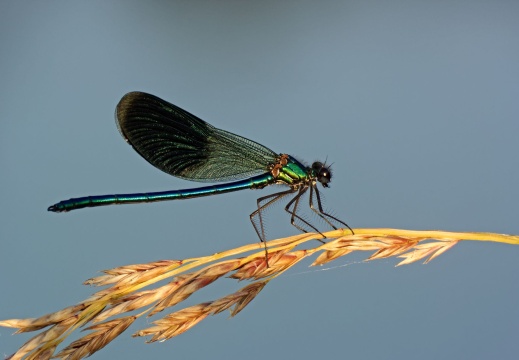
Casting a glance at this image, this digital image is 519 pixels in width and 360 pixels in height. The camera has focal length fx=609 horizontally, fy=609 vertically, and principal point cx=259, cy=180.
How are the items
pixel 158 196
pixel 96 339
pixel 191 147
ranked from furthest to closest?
pixel 191 147 → pixel 158 196 → pixel 96 339

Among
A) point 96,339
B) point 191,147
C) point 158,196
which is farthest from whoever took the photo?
point 191,147

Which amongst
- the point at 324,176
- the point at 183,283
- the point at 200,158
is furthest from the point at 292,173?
the point at 183,283

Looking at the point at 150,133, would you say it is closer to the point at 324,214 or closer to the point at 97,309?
the point at 324,214

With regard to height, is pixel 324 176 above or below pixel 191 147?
below

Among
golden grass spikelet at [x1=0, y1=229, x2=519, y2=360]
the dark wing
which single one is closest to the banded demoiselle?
the dark wing

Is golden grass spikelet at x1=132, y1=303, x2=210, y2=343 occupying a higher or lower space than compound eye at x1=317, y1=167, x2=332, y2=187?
lower

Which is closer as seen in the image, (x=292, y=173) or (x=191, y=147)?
(x=292, y=173)

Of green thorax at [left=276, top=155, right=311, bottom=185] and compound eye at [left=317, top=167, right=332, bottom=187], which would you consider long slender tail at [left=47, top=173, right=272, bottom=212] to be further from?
compound eye at [left=317, top=167, right=332, bottom=187]

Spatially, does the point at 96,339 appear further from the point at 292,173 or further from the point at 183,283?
the point at 292,173

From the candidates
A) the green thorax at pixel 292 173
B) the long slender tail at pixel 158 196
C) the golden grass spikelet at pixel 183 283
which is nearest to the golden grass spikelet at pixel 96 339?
the golden grass spikelet at pixel 183 283
